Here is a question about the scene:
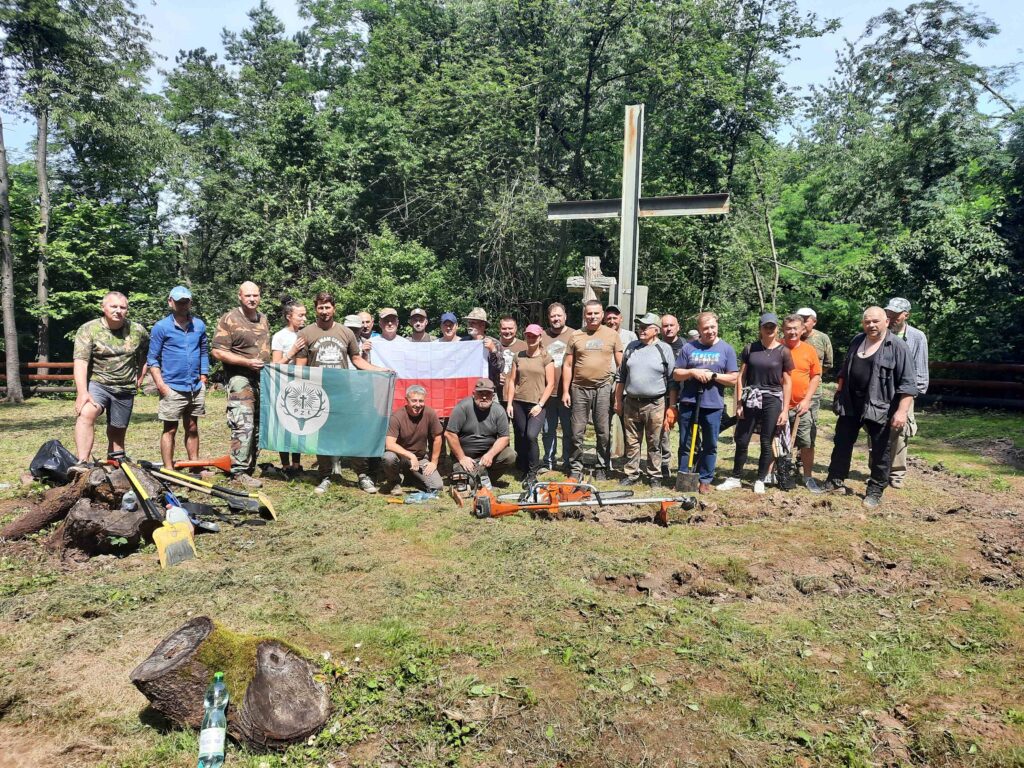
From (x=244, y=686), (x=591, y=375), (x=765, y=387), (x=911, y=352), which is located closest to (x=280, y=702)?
(x=244, y=686)

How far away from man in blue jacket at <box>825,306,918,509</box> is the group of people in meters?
0.01

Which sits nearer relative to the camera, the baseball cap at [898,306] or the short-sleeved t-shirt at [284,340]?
the baseball cap at [898,306]

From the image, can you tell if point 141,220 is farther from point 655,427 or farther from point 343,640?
point 343,640

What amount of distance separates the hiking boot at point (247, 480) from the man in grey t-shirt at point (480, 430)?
2.03 meters

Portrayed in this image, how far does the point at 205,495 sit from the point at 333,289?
1452 cm

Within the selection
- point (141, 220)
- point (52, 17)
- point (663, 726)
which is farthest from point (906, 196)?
point (141, 220)

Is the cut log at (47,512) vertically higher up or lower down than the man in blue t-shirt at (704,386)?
lower down

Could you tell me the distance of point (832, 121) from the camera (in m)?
38.6

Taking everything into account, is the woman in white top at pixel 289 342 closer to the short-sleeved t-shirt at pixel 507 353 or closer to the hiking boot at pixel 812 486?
the short-sleeved t-shirt at pixel 507 353

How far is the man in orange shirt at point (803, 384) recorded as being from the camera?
7312mm

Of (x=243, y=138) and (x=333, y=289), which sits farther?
Result: (x=243, y=138)

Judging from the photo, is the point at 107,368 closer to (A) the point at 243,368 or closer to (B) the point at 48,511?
(A) the point at 243,368

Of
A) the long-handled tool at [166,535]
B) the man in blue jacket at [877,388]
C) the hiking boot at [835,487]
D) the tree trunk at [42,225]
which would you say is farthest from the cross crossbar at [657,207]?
the tree trunk at [42,225]

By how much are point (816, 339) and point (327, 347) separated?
5.68m
